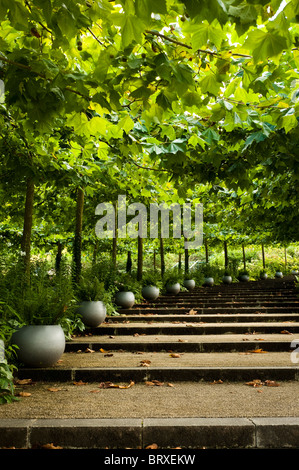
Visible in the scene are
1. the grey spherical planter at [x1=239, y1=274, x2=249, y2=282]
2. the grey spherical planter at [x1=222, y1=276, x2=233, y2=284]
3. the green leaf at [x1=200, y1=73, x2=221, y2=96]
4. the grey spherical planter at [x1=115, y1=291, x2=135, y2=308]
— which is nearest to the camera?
the green leaf at [x1=200, y1=73, x2=221, y2=96]

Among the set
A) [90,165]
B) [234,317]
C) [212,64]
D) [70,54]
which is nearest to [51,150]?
[90,165]

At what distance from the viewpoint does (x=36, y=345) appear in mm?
4973

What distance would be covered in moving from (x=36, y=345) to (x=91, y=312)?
9.07 ft

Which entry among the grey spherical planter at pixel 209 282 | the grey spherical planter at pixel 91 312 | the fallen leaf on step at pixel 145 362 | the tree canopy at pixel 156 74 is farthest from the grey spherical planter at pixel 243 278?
the fallen leaf on step at pixel 145 362

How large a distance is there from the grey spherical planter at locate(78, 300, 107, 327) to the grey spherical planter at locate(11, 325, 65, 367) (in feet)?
8.36

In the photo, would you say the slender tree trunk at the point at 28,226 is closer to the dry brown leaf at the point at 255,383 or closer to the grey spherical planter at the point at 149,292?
the dry brown leaf at the point at 255,383

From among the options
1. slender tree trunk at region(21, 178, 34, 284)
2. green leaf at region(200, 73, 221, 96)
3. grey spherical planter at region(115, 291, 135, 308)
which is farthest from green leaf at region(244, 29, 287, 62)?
grey spherical planter at region(115, 291, 135, 308)

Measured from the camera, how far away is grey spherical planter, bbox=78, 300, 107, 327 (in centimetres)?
770

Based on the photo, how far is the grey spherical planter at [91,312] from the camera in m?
7.70

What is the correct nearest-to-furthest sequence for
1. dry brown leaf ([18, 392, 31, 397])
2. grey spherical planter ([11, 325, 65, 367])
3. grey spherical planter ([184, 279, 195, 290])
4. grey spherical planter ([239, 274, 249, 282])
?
dry brown leaf ([18, 392, 31, 397])
grey spherical planter ([11, 325, 65, 367])
grey spherical planter ([184, 279, 195, 290])
grey spherical planter ([239, 274, 249, 282])

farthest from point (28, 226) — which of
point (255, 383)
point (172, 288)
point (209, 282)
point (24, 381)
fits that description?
point (209, 282)

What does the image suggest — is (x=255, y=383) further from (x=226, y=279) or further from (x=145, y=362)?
(x=226, y=279)

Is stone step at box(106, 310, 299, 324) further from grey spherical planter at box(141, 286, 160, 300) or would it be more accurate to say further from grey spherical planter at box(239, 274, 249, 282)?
grey spherical planter at box(239, 274, 249, 282)

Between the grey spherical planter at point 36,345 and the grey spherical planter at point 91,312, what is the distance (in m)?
2.55
